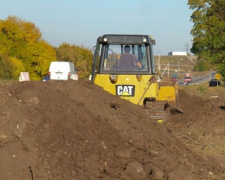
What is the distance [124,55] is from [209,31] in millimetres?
40910

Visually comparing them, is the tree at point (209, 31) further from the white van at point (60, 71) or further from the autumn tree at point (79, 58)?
the autumn tree at point (79, 58)

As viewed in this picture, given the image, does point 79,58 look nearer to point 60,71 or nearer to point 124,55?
point 60,71

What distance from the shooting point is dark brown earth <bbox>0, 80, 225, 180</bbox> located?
8070mm

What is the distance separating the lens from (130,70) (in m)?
14.2

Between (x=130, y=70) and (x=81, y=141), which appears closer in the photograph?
(x=81, y=141)

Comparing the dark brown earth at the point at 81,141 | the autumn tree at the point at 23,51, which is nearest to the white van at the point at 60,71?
the autumn tree at the point at 23,51

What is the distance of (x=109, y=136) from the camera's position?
8.81 m

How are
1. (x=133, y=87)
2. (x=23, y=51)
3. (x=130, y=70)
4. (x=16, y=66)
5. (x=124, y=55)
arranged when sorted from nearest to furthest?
(x=133, y=87) < (x=130, y=70) < (x=124, y=55) < (x=16, y=66) < (x=23, y=51)

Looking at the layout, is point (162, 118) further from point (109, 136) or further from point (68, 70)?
point (68, 70)

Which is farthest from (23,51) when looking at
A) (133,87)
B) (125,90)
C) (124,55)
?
(133,87)

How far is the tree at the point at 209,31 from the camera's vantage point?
5341 centimetres

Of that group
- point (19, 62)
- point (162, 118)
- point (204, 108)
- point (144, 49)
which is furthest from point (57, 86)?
point (19, 62)

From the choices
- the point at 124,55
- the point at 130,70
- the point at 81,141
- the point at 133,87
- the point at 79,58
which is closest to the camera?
the point at 81,141

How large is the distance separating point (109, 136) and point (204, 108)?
1187 centimetres
